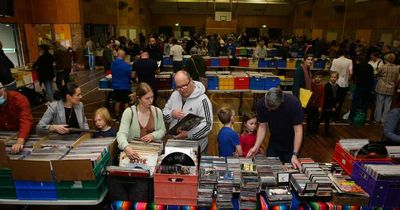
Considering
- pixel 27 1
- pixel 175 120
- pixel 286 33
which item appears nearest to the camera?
pixel 175 120

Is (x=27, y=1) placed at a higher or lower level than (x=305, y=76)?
higher

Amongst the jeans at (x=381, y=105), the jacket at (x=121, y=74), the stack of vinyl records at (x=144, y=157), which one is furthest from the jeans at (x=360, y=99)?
the stack of vinyl records at (x=144, y=157)

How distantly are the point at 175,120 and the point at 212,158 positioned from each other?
718 mm

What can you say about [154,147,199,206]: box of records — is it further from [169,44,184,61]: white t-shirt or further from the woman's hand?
[169,44,184,61]: white t-shirt

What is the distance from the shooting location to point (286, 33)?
2662 cm

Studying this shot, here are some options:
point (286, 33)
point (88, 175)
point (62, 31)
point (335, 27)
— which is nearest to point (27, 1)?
point (62, 31)

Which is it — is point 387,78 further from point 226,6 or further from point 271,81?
point 226,6

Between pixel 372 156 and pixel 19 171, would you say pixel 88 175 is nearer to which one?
pixel 19 171

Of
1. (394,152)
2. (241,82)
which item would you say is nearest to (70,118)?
(394,152)

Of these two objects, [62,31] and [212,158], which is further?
[62,31]

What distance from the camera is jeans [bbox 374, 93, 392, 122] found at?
21.4ft

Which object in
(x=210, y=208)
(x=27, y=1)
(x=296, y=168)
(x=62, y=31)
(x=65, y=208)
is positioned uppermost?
(x=27, y=1)

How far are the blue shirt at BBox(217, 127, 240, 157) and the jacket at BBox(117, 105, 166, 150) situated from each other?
2.14ft

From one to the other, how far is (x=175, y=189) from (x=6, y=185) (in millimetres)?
1454
